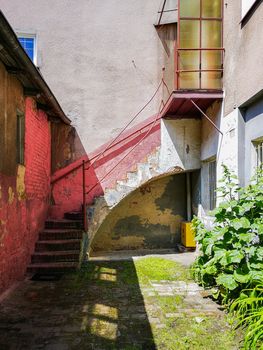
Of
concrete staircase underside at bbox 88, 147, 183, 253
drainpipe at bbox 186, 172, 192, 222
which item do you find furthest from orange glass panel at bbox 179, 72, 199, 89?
drainpipe at bbox 186, 172, 192, 222

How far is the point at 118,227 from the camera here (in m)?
10.3

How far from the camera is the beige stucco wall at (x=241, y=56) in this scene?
4988 millimetres

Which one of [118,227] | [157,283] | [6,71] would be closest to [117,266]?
[157,283]

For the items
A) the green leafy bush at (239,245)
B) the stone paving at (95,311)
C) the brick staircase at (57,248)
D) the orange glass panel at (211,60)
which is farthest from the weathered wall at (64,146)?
the green leafy bush at (239,245)

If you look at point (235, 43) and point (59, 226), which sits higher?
point (235, 43)

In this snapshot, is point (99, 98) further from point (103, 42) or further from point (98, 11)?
point (98, 11)

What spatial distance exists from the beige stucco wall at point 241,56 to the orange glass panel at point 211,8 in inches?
21.0

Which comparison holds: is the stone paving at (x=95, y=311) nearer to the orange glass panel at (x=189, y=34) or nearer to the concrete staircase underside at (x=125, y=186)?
the concrete staircase underside at (x=125, y=186)

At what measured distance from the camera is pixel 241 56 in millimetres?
5711

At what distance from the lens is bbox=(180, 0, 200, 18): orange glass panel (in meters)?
7.17

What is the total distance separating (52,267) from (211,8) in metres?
6.45

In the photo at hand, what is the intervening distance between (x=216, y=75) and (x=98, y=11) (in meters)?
Answer: 4.60

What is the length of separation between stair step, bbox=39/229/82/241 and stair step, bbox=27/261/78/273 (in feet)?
2.71

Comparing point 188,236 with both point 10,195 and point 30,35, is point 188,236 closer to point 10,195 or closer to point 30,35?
point 10,195
